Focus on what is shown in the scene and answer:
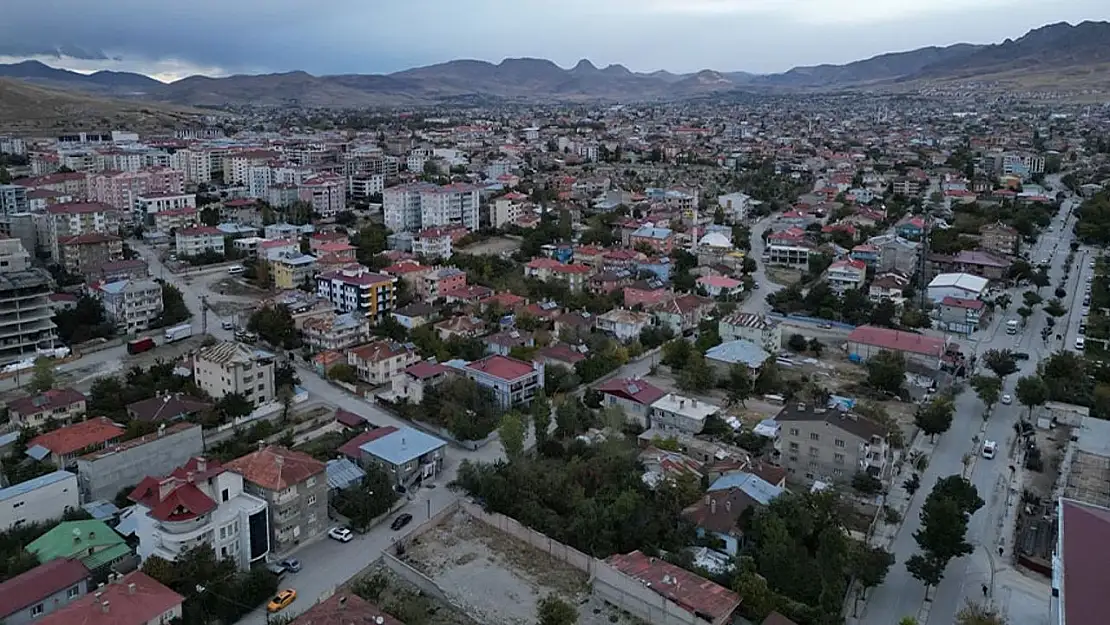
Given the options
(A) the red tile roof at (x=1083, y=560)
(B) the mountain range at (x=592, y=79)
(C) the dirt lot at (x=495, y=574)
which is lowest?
(C) the dirt lot at (x=495, y=574)

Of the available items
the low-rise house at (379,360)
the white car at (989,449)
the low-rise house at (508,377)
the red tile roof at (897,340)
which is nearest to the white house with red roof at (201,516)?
the low-rise house at (508,377)

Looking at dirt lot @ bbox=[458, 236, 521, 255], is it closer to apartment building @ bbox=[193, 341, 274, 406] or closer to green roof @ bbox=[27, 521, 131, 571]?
apartment building @ bbox=[193, 341, 274, 406]

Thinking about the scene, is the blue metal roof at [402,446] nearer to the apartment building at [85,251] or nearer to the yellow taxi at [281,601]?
the yellow taxi at [281,601]

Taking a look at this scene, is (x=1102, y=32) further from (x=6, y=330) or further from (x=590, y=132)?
(x=6, y=330)

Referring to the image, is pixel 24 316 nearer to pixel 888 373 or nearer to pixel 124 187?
pixel 124 187

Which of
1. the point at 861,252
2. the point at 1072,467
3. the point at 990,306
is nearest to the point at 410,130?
the point at 861,252

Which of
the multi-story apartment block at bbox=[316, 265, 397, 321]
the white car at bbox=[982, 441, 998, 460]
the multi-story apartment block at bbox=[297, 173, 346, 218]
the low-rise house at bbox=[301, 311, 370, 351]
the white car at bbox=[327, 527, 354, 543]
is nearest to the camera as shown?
the white car at bbox=[327, 527, 354, 543]

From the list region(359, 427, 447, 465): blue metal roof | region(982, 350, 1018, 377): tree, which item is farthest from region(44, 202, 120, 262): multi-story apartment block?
region(982, 350, 1018, 377): tree

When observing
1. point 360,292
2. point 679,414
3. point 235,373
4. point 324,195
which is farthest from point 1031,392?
point 324,195
